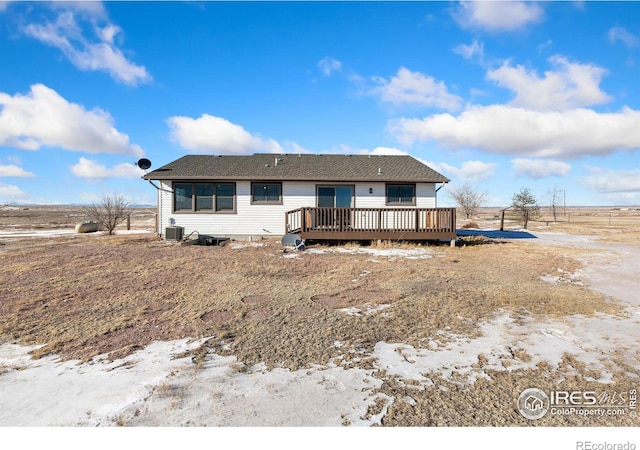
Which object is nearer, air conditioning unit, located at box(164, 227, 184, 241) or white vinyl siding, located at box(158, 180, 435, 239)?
air conditioning unit, located at box(164, 227, 184, 241)

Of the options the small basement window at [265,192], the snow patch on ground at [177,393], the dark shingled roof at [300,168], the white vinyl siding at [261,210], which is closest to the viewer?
the snow patch on ground at [177,393]

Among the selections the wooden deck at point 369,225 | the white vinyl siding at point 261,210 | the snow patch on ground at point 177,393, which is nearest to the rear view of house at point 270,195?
the white vinyl siding at point 261,210

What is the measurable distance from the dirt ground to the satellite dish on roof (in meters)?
5.70

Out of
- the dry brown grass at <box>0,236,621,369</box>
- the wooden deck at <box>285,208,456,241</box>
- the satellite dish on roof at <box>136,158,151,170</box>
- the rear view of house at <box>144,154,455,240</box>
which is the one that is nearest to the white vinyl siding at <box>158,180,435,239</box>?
the rear view of house at <box>144,154,455,240</box>

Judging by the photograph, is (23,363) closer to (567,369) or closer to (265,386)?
(265,386)

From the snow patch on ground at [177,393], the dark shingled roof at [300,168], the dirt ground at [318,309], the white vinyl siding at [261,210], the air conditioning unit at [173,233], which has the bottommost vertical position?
the snow patch on ground at [177,393]

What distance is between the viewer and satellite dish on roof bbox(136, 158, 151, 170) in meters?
13.7

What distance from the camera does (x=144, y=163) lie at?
45.3ft

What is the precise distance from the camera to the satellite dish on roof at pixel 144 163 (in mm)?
13667

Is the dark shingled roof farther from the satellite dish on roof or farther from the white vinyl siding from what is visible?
the satellite dish on roof

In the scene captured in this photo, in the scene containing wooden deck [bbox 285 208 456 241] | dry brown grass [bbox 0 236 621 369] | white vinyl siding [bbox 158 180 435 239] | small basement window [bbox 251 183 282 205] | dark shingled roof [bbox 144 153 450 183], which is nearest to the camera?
dry brown grass [bbox 0 236 621 369]

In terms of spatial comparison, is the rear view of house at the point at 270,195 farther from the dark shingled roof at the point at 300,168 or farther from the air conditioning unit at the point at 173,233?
the air conditioning unit at the point at 173,233

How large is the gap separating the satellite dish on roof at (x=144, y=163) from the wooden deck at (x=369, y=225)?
7083 millimetres
